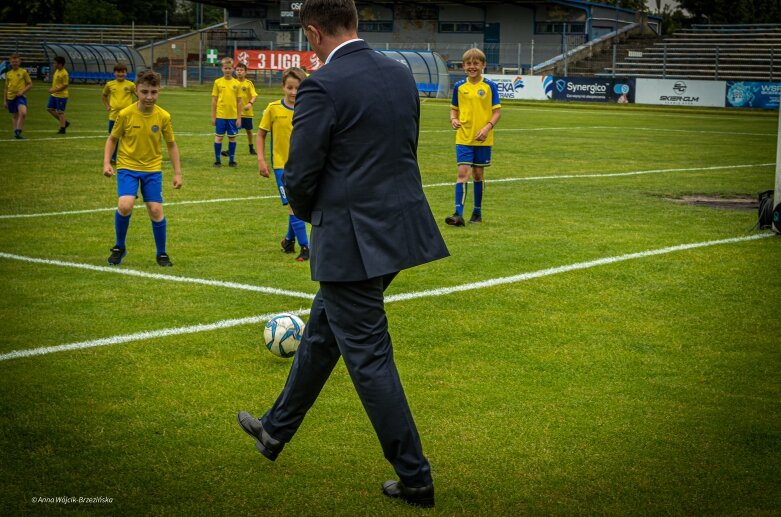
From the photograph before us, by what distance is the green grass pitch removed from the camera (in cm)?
452

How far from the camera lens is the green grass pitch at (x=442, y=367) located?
452 centimetres

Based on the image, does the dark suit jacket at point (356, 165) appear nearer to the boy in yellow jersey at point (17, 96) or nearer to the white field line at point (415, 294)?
the white field line at point (415, 294)

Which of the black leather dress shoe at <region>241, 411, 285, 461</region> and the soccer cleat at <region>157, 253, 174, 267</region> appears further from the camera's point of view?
the soccer cleat at <region>157, 253, 174, 267</region>

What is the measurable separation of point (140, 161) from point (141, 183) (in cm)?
25

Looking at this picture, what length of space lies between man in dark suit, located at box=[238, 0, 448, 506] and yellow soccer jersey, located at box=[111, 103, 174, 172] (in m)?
5.61

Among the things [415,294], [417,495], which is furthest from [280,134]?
[417,495]

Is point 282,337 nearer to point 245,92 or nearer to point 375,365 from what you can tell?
point 375,365

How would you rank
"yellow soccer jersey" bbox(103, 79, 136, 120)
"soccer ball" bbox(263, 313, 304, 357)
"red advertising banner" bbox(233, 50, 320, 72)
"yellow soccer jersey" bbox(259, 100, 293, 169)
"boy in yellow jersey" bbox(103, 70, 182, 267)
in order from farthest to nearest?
"red advertising banner" bbox(233, 50, 320, 72), "yellow soccer jersey" bbox(103, 79, 136, 120), "yellow soccer jersey" bbox(259, 100, 293, 169), "boy in yellow jersey" bbox(103, 70, 182, 267), "soccer ball" bbox(263, 313, 304, 357)

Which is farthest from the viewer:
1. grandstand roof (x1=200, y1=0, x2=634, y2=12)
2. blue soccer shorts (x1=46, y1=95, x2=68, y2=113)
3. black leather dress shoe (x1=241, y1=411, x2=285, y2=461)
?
grandstand roof (x1=200, y1=0, x2=634, y2=12)

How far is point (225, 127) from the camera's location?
64.4 ft

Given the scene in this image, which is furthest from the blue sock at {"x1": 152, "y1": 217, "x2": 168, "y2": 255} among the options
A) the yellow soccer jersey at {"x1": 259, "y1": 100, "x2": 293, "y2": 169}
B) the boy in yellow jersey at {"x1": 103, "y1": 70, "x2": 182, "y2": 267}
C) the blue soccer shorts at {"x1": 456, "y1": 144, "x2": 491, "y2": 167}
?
the blue soccer shorts at {"x1": 456, "y1": 144, "x2": 491, "y2": 167}

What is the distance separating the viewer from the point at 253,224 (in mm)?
12227

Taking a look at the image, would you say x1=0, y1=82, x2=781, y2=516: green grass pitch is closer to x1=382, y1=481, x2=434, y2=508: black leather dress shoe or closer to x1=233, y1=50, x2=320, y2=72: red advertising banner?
x1=382, y1=481, x2=434, y2=508: black leather dress shoe

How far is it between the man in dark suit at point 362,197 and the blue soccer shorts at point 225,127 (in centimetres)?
1548
